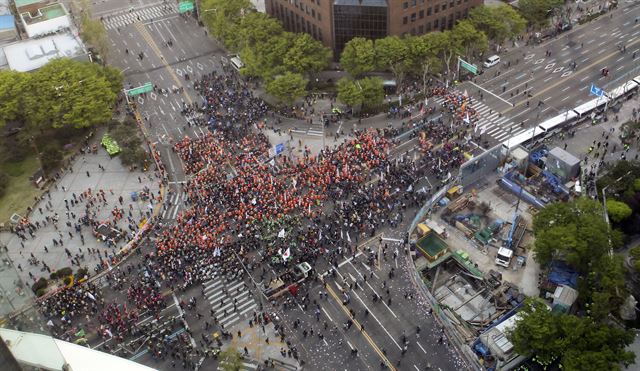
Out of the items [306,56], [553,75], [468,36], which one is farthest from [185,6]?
[553,75]

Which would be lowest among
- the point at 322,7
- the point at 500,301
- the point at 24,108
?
the point at 500,301

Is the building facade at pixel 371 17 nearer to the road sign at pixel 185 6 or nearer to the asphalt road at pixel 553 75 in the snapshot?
the asphalt road at pixel 553 75

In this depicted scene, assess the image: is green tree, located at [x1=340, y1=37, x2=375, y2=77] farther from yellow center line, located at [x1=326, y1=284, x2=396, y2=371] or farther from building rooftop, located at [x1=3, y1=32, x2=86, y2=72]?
building rooftop, located at [x1=3, y1=32, x2=86, y2=72]

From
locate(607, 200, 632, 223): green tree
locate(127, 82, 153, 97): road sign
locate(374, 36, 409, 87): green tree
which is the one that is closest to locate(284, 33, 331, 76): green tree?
locate(374, 36, 409, 87): green tree

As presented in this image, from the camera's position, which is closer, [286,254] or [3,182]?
[286,254]

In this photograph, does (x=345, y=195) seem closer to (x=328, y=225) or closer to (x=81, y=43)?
(x=328, y=225)

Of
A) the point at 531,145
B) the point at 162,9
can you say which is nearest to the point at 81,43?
the point at 162,9

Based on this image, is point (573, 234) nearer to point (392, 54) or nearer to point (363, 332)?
point (363, 332)
